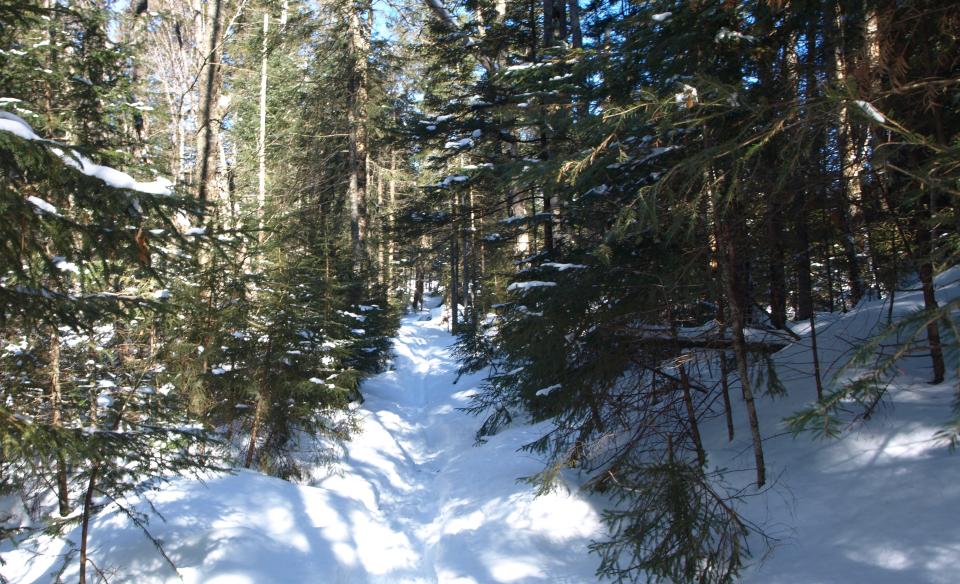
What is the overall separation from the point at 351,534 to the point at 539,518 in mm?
2597

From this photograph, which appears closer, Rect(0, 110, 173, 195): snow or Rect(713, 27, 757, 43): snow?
Rect(0, 110, 173, 195): snow

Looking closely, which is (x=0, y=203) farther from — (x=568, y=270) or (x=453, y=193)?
(x=453, y=193)

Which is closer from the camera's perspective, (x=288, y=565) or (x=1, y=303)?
(x=1, y=303)

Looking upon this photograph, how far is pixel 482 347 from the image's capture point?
13.2 meters

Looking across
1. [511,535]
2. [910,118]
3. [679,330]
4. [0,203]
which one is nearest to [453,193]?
[679,330]

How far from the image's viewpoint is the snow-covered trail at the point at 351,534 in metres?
5.82

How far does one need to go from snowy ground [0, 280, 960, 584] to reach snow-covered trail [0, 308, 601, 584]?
24 mm

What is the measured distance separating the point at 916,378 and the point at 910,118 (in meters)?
2.66

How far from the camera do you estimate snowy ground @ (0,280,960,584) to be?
4168 mm

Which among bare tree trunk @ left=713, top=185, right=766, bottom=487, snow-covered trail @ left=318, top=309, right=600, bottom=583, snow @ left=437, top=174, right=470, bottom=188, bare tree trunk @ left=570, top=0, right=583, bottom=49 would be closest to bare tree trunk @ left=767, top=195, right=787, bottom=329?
bare tree trunk @ left=713, top=185, right=766, bottom=487

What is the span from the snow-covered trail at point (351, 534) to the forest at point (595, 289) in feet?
0.31

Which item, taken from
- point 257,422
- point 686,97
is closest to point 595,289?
point 686,97

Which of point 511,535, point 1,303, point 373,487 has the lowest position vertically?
point 373,487

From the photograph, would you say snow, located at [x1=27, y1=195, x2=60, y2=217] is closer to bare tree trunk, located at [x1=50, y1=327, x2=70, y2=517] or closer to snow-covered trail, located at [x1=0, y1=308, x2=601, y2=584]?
bare tree trunk, located at [x1=50, y1=327, x2=70, y2=517]
